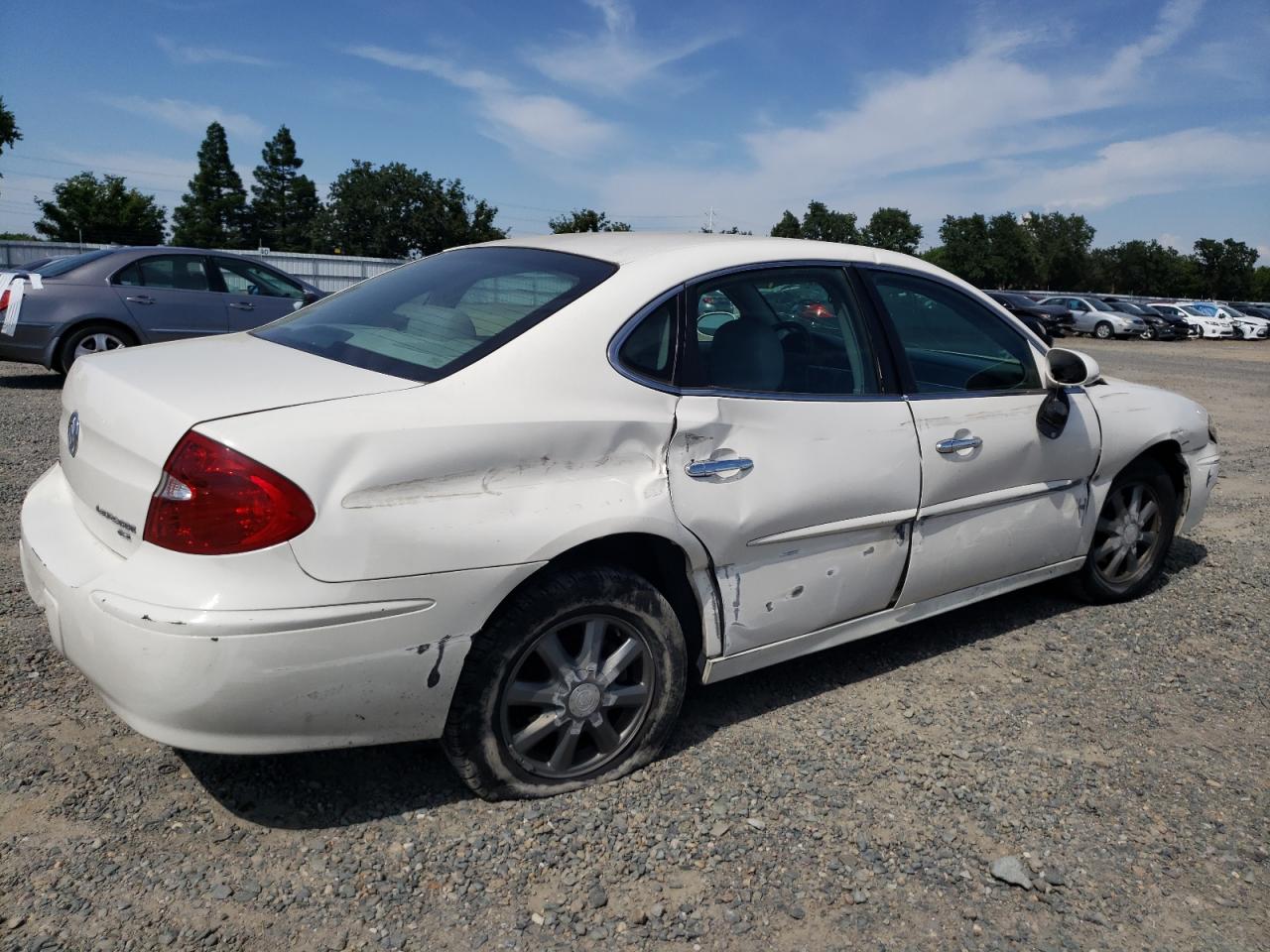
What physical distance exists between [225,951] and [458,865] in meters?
0.56

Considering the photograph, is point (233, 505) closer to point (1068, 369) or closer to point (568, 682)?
point (568, 682)

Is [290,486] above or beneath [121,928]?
above

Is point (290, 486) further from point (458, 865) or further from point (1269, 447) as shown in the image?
point (1269, 447)

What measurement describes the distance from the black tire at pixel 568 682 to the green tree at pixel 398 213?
83.2 metres

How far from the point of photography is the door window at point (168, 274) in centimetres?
988

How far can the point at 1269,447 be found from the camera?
9.88 meters

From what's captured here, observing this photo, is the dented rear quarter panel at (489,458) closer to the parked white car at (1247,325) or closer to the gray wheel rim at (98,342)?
the gray wheel rim at (98,342)

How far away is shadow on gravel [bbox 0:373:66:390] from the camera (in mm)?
10094

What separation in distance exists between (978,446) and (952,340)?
0.44 m

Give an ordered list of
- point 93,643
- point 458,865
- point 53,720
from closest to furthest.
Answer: point 93,643 < point 458,865 < point 53,720

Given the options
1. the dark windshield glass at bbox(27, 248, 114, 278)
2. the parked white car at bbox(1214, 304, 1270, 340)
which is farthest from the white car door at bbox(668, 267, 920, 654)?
the parked white car at bbox(1214, 304, 1270, 340)

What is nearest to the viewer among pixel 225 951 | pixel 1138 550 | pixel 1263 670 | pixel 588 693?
pixel 225 951

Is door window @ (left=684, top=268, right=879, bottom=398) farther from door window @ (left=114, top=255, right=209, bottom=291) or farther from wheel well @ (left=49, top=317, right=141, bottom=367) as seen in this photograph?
door window @ (left=114, top=255, right=209, bottom=291)

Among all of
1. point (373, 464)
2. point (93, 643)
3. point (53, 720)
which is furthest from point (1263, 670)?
point (53, 720)
